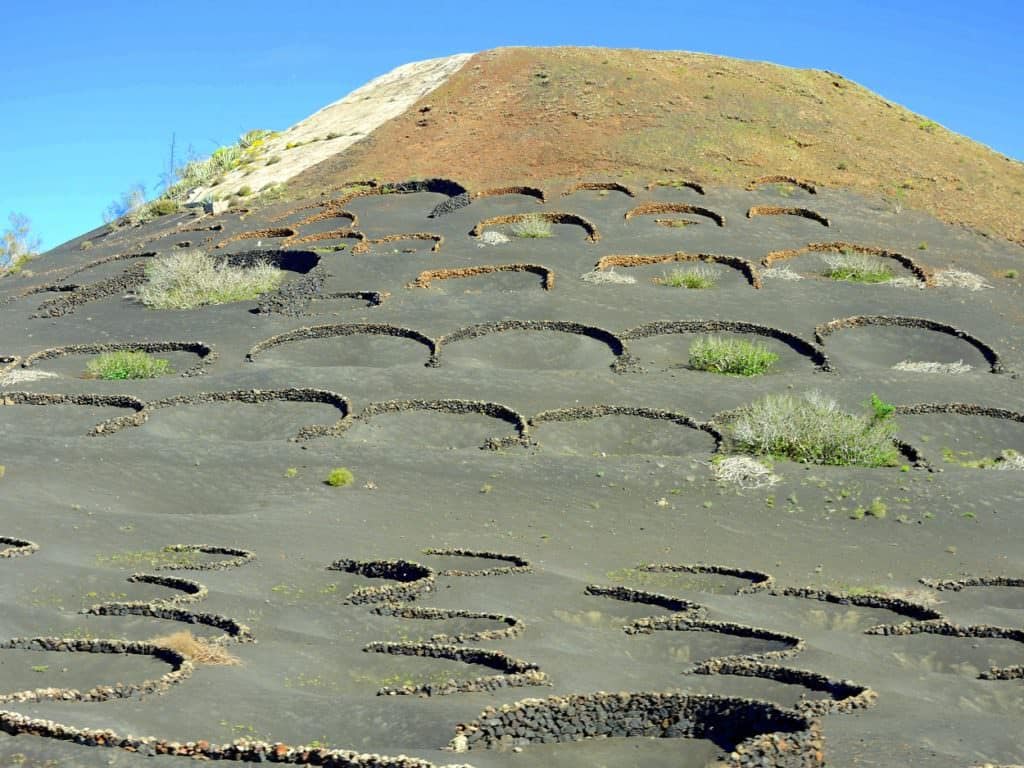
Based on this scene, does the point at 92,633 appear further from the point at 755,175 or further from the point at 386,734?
the point at 755,175

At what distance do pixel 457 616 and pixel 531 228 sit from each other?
3610cm

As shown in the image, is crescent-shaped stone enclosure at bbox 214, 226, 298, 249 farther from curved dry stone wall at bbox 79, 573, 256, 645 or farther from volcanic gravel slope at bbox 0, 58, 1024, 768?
curved dry stone wall at bbox 79, 573, 256, 645

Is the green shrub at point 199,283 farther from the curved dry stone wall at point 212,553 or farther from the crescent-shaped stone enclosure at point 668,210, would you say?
the curved dry stone wall at point 212,553

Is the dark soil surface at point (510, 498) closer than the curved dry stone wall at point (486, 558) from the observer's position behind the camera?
Yes

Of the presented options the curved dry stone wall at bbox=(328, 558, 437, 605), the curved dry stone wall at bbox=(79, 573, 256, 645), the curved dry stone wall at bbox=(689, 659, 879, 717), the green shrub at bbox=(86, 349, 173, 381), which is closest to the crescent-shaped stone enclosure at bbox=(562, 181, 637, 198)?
the green shrub at bbox=(86, 349, 173, 381)

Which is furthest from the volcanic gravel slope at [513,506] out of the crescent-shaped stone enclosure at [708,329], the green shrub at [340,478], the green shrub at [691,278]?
the green shrub at [691,278]

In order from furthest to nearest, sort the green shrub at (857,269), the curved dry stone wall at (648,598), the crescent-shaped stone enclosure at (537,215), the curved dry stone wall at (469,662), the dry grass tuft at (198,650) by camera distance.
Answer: the crescent-shaped stone enclosure at (537,215) < the green shrub at (857,269) < the curved dry stone wall at (648,598) < the dry grass tuft at (198,650) < the curved dry stone wall at (469,662)

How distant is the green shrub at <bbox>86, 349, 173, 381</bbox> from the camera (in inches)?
1816

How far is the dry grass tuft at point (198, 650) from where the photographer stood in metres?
21.2

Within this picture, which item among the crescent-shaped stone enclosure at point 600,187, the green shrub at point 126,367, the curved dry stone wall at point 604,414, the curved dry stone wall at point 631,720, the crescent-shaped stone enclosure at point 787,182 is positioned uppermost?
the crescent-shaped stone enclosure at point 787,182

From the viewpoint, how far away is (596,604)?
85.6 feet

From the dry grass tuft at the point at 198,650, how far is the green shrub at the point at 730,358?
2614 cm

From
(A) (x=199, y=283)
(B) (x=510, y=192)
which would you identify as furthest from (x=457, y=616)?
(B) (x=510, y=192)

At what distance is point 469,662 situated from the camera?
2180cm
